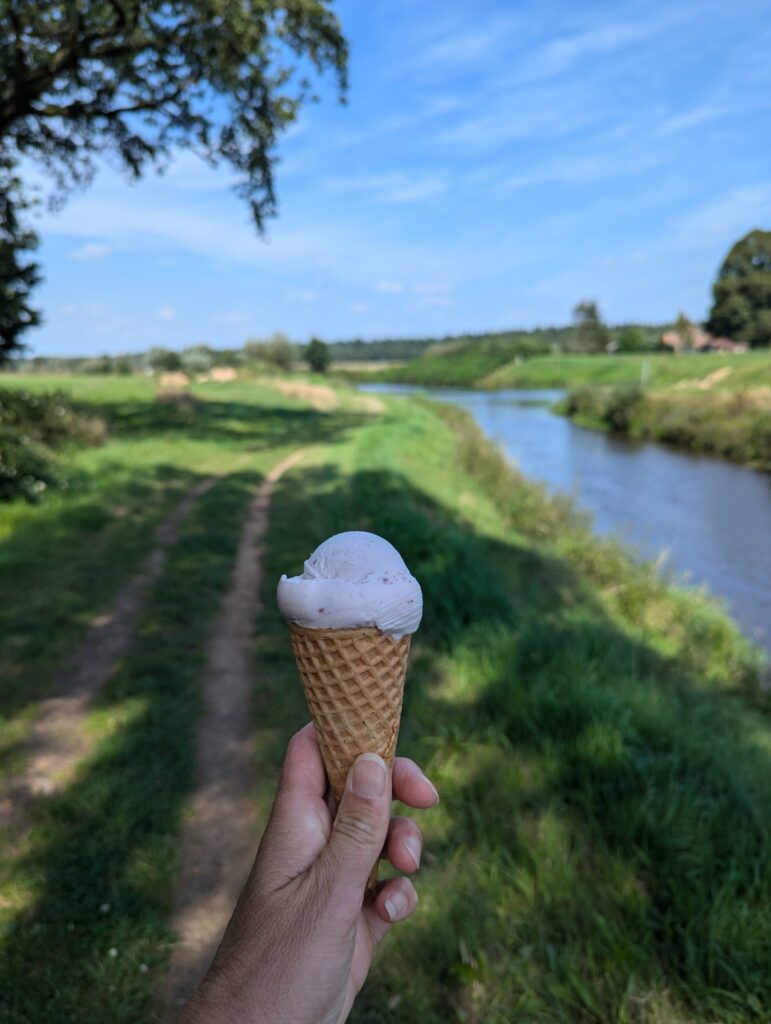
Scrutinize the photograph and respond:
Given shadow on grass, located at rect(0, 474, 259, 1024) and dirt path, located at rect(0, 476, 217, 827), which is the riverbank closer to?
dirt path, located at rect(0, 476, 217, 827)

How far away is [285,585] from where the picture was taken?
1826mm

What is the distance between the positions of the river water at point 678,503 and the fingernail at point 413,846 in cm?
934

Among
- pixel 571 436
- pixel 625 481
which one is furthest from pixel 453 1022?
pixel 571 436

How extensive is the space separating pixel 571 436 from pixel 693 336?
51.1 metres

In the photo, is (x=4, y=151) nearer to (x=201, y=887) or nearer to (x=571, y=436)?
(x=201, y=887)

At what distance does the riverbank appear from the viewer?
1030 inches

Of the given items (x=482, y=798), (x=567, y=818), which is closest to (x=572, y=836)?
(x=567, y=818)

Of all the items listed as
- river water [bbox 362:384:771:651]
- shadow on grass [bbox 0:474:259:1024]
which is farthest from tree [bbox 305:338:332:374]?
shadow on grass [bbox 0:474:259:1024]

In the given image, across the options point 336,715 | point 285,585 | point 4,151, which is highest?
point 4,151

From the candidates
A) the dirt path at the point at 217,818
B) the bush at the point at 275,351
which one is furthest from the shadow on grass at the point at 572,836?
the bush at the point at 275,351

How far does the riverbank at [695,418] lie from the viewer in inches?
1030

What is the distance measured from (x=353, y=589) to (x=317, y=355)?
66276 mm

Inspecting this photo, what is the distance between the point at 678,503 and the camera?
1864 cm

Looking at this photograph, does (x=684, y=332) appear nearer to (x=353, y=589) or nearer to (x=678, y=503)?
(x=678, y=503)
